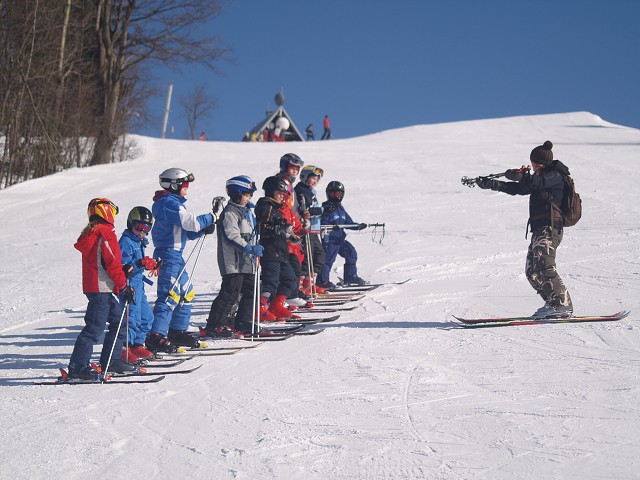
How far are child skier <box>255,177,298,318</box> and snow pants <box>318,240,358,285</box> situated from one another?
2.35 m

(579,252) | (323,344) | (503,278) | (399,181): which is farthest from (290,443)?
(399,181)

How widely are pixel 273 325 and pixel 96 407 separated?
12.8 ft

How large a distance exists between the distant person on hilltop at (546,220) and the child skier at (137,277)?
356 cm

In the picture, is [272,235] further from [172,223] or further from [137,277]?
[137,277]

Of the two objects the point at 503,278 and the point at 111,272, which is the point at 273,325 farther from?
the point at 503,278

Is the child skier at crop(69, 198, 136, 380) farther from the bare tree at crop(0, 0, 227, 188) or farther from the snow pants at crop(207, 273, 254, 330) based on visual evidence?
the bare tree at crop(0, 0, 227, 188)

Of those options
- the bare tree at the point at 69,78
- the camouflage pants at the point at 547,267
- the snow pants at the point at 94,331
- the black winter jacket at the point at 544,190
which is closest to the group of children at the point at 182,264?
the snow pants at the point at 94,331

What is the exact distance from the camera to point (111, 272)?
21.9ft

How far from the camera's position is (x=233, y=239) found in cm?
845

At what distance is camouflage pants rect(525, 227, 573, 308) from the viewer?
873 cm

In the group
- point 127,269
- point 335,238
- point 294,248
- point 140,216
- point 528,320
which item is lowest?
point 528,320

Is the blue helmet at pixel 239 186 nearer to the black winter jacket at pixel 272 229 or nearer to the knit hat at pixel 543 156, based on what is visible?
the black winter jacket at pixel 272 229

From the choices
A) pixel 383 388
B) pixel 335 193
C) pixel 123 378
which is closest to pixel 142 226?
pixel 123 378

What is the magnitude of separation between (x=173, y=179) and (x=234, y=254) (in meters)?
1.14
